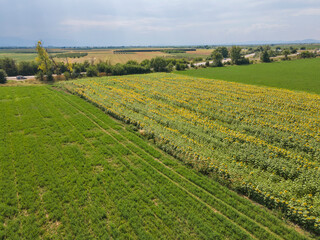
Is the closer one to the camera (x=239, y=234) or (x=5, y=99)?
(x=239, y=234)

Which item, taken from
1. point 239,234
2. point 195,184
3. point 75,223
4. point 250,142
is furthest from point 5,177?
point 250,142

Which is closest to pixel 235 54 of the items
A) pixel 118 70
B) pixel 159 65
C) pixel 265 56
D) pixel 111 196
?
pixel 265 56

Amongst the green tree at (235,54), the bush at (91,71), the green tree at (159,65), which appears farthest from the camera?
the green tree at (235,54)

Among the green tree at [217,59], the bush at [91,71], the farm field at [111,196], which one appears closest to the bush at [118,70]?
the bush at [91,71]

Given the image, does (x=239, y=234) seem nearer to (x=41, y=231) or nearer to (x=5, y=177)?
(x=41, y=231)

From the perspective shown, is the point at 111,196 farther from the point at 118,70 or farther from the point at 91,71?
the point at 118,70

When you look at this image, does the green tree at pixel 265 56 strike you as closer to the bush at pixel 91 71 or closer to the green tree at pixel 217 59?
the green tree at pixel 217 59
